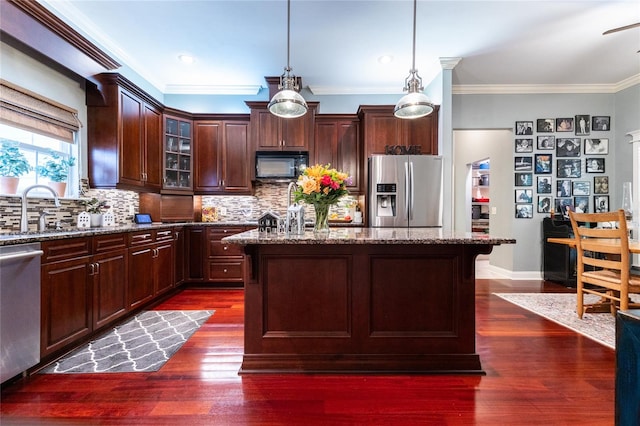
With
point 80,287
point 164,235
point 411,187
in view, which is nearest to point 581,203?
point 411,187

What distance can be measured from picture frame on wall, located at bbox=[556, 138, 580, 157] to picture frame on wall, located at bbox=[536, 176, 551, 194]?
1.42 feet

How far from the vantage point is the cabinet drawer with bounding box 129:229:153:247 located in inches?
121

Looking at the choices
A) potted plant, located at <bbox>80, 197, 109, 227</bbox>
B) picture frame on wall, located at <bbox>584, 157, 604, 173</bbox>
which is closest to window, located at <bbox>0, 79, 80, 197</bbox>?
potted plant, located at <bbox>80, 197, 109, 227</bbox>

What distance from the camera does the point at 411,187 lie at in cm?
392

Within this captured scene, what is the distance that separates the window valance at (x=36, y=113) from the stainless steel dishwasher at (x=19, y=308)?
1408 millimetres

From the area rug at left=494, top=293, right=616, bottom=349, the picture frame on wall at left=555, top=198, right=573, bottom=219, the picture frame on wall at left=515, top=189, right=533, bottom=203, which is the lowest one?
the area rug at left=494, top=293, right=616, bottom=349

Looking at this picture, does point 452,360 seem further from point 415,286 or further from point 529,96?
point 529,96

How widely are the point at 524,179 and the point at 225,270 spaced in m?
4.93

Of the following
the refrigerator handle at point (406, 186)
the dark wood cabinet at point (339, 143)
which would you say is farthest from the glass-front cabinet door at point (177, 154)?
the refrigerator handle at point (406, 186)

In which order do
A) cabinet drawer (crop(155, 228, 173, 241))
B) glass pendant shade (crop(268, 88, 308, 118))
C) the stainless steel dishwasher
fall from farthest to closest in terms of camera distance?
cabinet drawer (crop(155, 228, 173, 241)), glass pendant shade (crop(268, 88, 308, 118)), the stainless steel dishwasher

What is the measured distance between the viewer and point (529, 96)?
4.83m

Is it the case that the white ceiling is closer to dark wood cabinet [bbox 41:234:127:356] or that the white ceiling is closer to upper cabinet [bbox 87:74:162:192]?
upper cabinet [bbox 87:74:162:192]

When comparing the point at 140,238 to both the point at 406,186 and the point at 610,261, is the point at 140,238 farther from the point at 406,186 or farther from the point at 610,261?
the point at 610,261

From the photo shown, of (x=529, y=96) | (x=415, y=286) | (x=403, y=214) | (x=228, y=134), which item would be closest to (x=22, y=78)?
(x=228, y=134)
